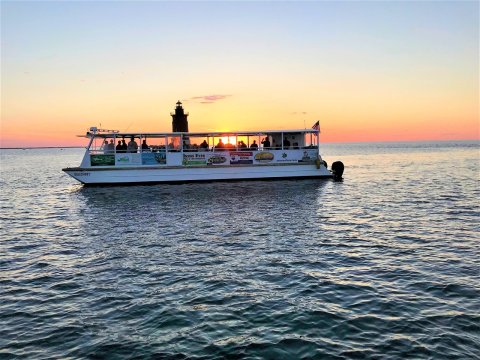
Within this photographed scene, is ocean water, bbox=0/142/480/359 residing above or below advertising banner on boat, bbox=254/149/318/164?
below

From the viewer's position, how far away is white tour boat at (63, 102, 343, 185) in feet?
103

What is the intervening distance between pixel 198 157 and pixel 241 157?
11.8ft

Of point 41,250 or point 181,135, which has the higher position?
point 181,135

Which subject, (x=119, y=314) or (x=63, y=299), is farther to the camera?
(x=63, y=299)

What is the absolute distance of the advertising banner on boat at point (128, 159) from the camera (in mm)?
31672

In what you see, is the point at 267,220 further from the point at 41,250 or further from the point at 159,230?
the point at 41,250

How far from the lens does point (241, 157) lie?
33.3 metres

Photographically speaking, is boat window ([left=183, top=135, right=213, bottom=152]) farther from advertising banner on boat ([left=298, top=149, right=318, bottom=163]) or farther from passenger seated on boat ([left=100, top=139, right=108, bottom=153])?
advertising banner on boat ([left=298, top=149, right=318, bottom=163])

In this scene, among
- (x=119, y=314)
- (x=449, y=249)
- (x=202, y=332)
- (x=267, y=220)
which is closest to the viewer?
(x=202, y=332)

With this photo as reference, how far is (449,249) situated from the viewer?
1202 centimetres

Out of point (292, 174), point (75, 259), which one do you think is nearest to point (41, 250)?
point (75, 259)

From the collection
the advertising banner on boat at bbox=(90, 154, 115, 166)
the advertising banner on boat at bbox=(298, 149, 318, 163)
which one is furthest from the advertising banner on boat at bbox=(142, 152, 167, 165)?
the advertising banner on boat at bbox=(298, 149, 318, 163)

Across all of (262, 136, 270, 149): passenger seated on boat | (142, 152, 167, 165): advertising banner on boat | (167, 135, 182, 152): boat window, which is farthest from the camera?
(262, 136, 270, 149): passenger seated on boat

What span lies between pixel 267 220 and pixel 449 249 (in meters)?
7.38
